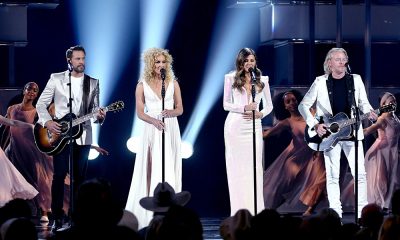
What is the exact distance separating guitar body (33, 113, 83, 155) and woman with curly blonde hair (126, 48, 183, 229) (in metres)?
0.64

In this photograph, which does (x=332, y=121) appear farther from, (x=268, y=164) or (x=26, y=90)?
(x=26, y=90)

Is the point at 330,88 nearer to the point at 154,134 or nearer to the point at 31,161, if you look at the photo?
the point at 154,134

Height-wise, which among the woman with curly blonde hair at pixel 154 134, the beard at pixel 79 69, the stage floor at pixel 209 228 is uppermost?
the beard at pixel 79 69

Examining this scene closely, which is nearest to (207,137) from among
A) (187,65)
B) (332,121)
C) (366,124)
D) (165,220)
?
(187,65)

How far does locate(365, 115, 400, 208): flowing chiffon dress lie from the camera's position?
38.8 feet

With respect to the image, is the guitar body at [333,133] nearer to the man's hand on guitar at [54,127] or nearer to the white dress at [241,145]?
the white dress at [241,145]

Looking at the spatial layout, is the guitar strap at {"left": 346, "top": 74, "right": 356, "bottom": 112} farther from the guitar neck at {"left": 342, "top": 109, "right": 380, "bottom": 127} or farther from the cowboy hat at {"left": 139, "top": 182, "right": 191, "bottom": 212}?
the cowboy hat at {"left": 139, "top": 182, "right": 191, "bottom": 212}

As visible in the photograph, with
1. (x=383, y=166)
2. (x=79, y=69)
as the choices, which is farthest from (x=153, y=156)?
(x=383, y=166)

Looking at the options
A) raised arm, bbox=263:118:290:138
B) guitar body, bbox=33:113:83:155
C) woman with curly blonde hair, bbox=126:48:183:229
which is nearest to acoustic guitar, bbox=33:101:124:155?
guitar body, bbox=33:113:83:155

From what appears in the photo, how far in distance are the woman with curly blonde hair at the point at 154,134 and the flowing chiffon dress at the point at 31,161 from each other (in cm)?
180

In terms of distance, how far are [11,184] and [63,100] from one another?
5.28 feet

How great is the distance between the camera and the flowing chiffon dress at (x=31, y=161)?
1173 centimetres

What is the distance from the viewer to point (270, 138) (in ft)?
39.3

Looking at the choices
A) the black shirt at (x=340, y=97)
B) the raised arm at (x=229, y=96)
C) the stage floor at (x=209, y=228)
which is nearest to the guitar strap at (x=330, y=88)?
the black shirt at (x=340, y=97)
